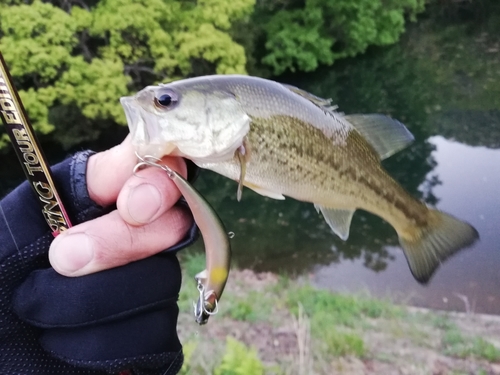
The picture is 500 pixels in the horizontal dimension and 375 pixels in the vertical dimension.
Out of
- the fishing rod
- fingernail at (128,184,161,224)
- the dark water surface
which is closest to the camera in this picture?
the fishing rod

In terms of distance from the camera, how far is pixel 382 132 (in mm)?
1897

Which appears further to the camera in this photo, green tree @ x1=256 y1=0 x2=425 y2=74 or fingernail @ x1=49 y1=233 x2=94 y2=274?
green tree @ x1=256 y1=0 x2=425 y2=74

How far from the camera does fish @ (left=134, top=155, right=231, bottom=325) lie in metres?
1.47

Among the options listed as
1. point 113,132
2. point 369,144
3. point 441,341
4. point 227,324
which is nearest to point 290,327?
point 227,324

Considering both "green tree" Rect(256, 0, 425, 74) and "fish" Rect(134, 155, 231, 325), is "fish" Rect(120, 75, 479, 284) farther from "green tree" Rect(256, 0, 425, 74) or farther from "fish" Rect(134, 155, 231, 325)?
"green tree" Rect(256, 0, 425, 74)

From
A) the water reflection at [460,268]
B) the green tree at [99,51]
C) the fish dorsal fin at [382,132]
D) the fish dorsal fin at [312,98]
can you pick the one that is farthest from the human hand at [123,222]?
the green tree at [99,51]

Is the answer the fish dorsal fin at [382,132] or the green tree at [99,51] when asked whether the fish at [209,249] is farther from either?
the green tree at [99,51]

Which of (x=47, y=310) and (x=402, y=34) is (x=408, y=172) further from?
(x=402, y=34)

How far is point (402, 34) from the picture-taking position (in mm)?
25250

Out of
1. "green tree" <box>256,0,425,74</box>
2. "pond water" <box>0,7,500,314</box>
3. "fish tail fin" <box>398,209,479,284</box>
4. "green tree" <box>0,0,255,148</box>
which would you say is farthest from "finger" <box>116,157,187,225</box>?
"green tree" <box>256,0,425,74</box>

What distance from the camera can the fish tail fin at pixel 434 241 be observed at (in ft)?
6.62

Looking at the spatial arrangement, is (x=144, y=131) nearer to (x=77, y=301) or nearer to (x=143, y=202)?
(x=143, y=202)

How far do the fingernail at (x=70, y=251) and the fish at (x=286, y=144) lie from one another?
34 centimetres

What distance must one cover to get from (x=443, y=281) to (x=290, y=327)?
2.94 meters
